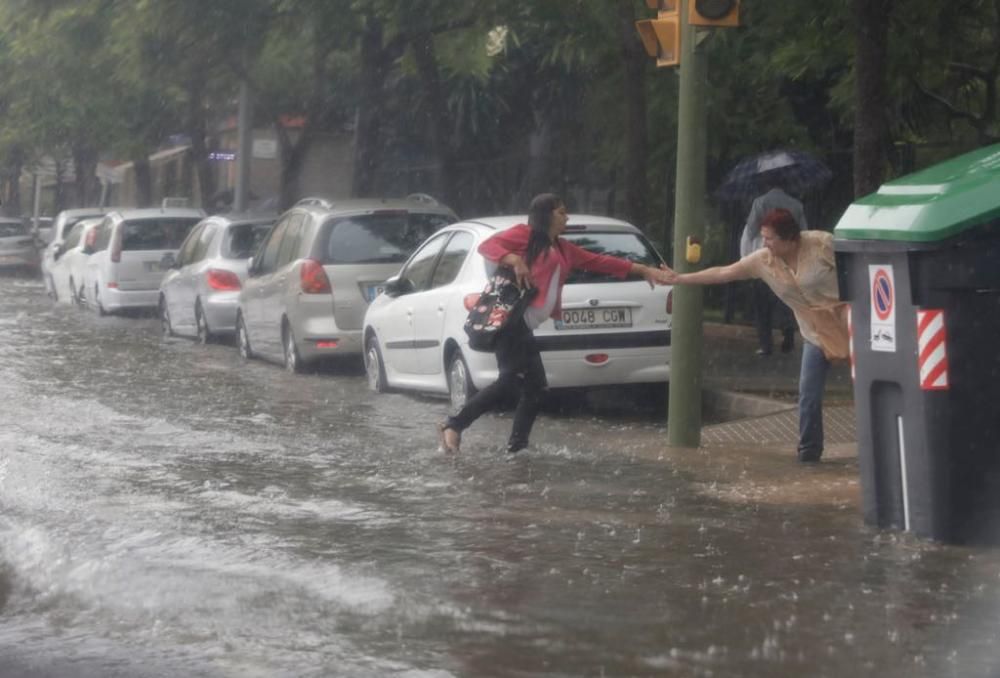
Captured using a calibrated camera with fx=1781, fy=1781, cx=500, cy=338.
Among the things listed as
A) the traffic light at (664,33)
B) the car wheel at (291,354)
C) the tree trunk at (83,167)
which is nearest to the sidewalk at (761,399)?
the traffic light at (664,33)

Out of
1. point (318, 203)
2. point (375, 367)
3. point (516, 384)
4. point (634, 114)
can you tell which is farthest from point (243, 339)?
point (516, 384)

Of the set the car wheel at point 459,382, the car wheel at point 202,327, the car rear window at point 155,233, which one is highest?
the car rear window at point 155,233

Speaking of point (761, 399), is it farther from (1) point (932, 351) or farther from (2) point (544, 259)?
(1) point (932, 351)

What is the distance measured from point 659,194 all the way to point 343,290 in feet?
29.0

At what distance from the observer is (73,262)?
94.4ft

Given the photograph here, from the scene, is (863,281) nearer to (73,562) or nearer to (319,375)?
(73,562)

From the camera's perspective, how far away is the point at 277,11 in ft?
74.5

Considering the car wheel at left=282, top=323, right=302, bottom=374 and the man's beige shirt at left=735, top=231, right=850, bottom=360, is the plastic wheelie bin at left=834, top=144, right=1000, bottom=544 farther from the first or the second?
the car wheel at left=282, top=323, right=302, bottom=374

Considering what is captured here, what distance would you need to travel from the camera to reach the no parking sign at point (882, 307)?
776 cm

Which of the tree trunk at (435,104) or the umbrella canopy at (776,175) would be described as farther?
the tree trunk at (435,104)

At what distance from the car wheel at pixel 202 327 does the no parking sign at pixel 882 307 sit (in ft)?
44.0

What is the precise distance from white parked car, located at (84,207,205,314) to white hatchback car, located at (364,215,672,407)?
11.7m

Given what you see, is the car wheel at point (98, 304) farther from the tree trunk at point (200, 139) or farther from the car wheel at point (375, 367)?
the car wheel at point (375, 367)

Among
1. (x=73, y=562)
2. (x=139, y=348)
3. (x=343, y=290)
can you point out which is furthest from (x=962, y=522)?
(x=139, y=348)
